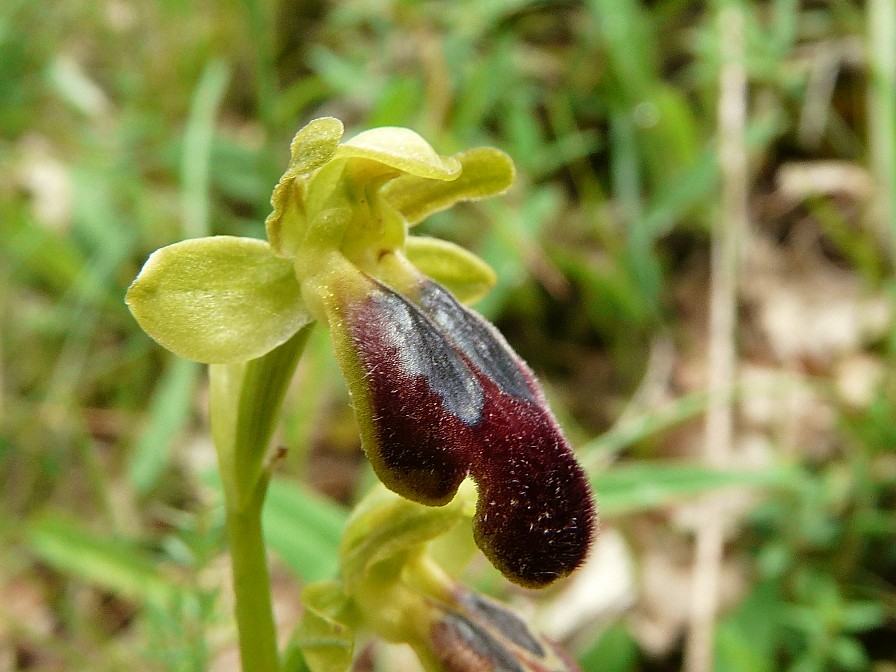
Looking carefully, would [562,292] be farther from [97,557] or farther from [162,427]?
[97,557]

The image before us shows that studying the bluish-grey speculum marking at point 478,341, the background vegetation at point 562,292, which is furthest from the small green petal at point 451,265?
the background vegetation at point 562,292

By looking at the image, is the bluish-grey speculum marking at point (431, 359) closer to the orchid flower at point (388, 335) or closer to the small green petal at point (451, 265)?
the orchid flower at point (388, 335)

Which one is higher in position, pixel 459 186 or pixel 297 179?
pixel 297 179

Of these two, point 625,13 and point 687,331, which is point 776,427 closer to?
point 687,331

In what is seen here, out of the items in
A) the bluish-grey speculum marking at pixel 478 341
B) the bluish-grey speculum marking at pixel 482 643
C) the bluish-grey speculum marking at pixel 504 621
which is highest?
the bluish-grey speculum marking at pixel 478 341

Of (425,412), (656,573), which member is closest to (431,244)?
(425,412)

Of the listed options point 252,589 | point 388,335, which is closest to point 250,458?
point 252,589
